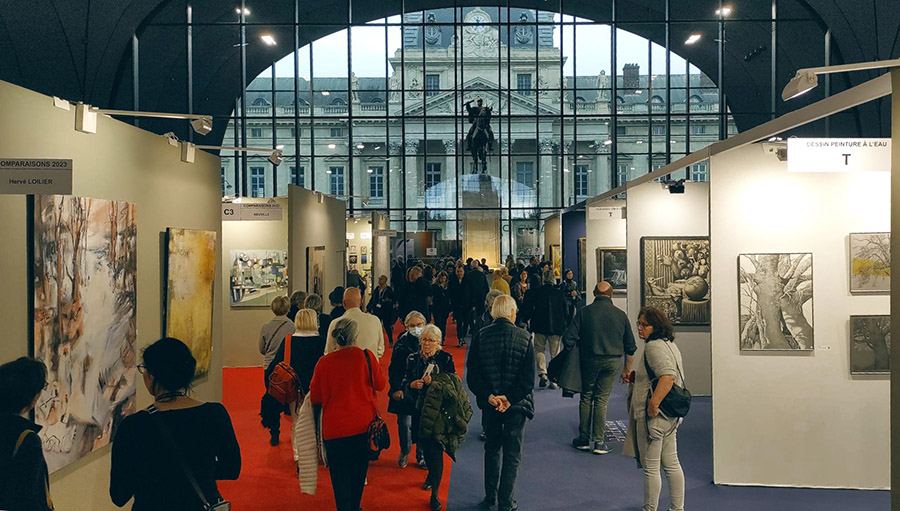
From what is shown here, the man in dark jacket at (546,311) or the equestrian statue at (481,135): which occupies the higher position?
the equestrian statue at (481,135)

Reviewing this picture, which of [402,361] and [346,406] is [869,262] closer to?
[402,361]

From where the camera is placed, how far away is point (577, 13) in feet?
82.0

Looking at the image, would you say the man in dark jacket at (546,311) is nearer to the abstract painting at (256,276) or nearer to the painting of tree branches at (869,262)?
the abstract painting at (256,276)

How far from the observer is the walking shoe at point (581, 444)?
7.61 m

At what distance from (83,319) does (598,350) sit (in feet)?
14.9

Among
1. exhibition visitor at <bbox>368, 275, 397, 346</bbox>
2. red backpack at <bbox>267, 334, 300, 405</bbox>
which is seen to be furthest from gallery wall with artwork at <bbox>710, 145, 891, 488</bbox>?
exhibition visitor at <bbox>368, 275, 397, 346</bbox>

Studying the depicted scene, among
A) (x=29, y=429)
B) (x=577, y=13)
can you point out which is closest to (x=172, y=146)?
(x=29, y=429)

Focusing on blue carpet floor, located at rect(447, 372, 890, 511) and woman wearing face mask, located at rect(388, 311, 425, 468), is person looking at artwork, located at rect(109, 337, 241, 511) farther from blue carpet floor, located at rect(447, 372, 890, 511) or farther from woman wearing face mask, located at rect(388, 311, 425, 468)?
blue carpet floor, located at rect(447, 372, 890, 511)

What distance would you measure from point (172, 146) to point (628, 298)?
6499 mm

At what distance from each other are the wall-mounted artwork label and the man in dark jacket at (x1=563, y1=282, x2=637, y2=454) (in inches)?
186

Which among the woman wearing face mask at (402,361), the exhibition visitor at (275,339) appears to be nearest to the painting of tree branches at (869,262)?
the woman wearing face mask at (402,361)

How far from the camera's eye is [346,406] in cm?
473

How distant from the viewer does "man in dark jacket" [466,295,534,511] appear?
5445 millimetres

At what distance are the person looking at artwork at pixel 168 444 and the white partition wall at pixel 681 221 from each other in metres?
7.69
